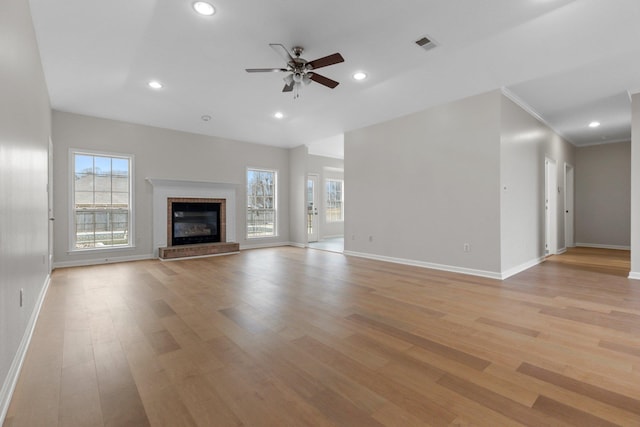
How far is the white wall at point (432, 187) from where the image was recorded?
14.3 ft

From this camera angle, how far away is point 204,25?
9.67 ft

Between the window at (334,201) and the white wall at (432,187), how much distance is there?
3.47 m

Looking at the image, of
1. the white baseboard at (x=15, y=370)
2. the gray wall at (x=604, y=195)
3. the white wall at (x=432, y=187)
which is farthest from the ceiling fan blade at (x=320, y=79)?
the gray wall at (x=604, y=195)

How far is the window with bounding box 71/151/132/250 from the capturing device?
5418 mm

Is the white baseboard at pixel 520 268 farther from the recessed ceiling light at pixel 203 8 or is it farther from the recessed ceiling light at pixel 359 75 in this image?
the recessed ceiling light at pixel 203 8

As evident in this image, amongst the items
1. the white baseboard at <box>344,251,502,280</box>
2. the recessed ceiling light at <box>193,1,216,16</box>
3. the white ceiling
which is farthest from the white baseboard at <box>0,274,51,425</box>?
the white baseboard at <box>344,251,502,280</box>

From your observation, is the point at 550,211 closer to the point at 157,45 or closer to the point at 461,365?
the point at 461,365

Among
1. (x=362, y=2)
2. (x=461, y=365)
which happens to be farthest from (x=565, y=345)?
(x=362, y=2)

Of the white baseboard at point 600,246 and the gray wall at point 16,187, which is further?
the white baseboard at point 600,246

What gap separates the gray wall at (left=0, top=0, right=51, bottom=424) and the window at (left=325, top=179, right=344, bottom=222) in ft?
25.1

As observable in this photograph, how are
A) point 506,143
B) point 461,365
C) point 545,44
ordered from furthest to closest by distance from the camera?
point 506,143 < point 545,44 < point 461,365

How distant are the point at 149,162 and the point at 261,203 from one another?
281 cm

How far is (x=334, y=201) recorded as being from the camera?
10.1 meters

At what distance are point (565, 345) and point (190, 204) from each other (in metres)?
6.69
